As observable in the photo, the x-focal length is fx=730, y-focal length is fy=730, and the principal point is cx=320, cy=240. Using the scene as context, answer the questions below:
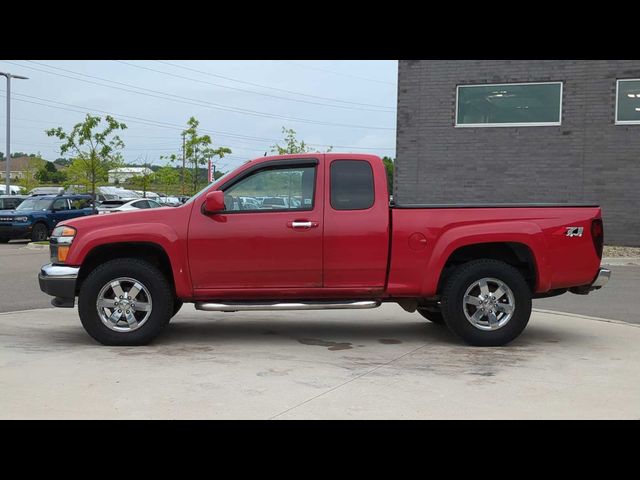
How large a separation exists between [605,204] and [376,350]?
14.4m

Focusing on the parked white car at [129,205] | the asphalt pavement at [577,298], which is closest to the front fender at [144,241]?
the asphalt pavement at [577,298]

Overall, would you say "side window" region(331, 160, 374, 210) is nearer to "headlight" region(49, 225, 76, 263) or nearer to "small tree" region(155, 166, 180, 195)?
"headlight" region(49, 225, 76, 263)

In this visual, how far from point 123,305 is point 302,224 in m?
1.97

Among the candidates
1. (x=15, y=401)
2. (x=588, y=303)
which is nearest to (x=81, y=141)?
(x=588, y=303)

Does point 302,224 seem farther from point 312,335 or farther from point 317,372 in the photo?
point 317,372

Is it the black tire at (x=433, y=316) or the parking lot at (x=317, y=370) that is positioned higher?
the black tire at (x=433, y=316)

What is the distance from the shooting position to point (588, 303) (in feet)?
36.3

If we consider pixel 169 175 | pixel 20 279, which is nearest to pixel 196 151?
pixel 169 175

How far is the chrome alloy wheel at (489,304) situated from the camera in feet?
24.3

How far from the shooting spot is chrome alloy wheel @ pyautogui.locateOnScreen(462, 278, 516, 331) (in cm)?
742

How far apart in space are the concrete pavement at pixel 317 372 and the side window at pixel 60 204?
17.5 metres

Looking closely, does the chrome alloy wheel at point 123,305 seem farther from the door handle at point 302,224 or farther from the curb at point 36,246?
the curb at point 36,246

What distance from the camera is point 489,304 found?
7441 millimetres

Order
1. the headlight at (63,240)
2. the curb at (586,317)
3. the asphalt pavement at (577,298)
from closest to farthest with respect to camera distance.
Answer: the headlight at (63,240), the curb at (586,317), the asphalt pavement at (577,298)
